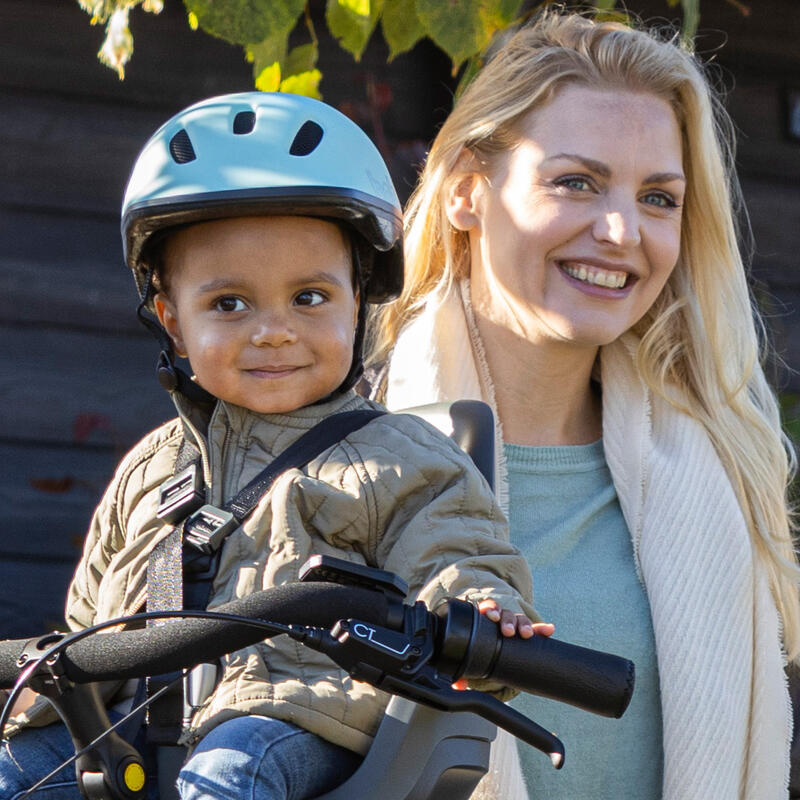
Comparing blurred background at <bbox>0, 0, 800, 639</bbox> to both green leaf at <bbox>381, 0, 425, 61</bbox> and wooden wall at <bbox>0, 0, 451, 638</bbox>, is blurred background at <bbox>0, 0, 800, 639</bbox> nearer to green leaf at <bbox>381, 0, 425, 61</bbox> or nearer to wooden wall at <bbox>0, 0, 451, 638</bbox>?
wooden wall at <bbox>0, 0, 451, 638</bbox>

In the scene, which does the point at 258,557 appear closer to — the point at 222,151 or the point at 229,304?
the point at 229,304

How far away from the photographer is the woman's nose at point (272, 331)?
92.4 inches

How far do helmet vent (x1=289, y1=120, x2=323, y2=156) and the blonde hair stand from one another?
107cm

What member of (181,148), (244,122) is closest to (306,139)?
(244,122)

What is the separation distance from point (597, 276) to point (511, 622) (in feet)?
5.15

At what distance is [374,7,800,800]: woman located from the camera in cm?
326

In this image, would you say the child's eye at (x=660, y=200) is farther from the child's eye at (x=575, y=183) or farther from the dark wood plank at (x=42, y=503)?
the dark wood plank at (x=42, y=503)

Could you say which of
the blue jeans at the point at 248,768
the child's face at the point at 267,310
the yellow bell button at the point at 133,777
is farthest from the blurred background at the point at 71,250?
the yellow bell button at the point at 133,777

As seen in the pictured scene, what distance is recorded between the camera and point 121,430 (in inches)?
204

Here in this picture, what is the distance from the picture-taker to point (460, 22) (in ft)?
11.7

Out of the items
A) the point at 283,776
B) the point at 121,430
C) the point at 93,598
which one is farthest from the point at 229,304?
the point at 121,430

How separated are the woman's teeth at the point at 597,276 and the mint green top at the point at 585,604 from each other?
41 cm

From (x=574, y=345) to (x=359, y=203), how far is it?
1.11m

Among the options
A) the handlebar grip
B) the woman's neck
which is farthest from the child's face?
the woman's neck
